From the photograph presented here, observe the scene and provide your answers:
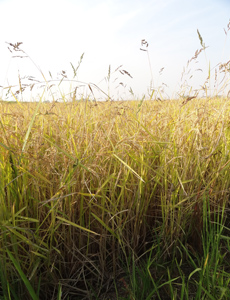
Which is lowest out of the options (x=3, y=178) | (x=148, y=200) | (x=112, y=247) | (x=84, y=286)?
(x=84, y=286)

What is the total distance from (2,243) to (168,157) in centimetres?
72

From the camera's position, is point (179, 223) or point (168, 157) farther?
point (168, 157)

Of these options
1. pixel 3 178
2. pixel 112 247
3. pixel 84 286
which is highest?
pixel 3 178

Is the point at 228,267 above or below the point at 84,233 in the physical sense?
below

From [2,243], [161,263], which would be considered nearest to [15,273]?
[2,243]

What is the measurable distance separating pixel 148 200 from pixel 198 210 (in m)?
0.20

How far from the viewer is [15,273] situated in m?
0.94

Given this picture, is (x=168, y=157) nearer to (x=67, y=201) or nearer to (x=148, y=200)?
(x=148, y=200)

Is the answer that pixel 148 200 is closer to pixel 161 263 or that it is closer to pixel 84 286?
pixel 161 263

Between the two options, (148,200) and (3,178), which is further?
(148,200)

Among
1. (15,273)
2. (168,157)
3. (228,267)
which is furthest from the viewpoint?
(168,157)

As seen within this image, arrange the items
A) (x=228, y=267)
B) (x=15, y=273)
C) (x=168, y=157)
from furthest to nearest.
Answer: (x=168, y=157)
(x=228, y=267)
(x=15, y=273)

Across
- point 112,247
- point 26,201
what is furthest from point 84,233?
point 26,201

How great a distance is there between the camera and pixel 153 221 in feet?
4.00
